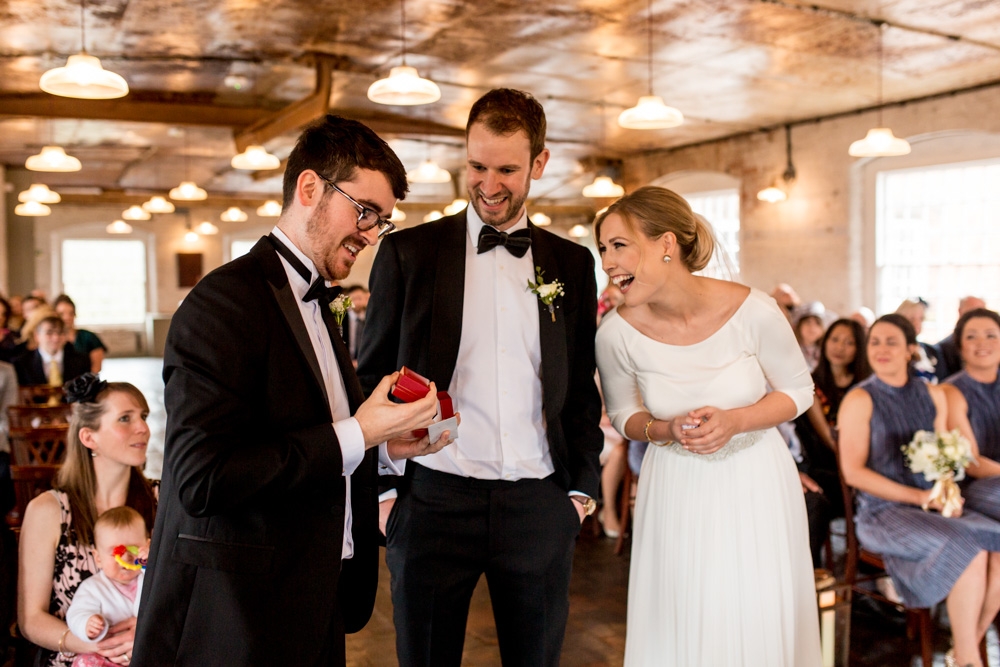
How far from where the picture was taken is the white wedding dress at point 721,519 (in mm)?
2545

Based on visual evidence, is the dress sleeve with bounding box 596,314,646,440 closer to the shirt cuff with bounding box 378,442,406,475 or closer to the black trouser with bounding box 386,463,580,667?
the black trouser with bounding box 386,463,580,667

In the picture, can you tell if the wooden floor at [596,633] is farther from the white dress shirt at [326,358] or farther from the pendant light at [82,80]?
the pendant light at [82,80]

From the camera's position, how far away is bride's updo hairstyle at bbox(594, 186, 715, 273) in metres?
2.52

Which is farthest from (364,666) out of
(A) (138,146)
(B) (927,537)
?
(A) (138,146)

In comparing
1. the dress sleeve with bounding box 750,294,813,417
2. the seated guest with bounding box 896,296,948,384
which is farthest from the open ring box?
the seated guest with bounding box 896,296,948,384

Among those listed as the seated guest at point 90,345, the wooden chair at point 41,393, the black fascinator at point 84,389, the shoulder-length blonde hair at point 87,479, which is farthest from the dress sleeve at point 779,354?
the seated guest at point 90,345

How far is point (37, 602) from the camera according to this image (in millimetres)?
2635

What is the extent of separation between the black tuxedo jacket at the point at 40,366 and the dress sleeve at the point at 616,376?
571 cm

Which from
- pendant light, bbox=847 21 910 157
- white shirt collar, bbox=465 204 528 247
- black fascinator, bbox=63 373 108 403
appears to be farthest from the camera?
pendant light, bbox=847 21 910 157

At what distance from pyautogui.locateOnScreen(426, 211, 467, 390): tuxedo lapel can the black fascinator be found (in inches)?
52.0

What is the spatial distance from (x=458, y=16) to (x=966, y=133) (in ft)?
22.7

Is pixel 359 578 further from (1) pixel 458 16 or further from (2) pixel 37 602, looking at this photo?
(1) pixel 458 16

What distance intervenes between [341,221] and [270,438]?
445mm

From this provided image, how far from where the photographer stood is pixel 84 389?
2900 mm
